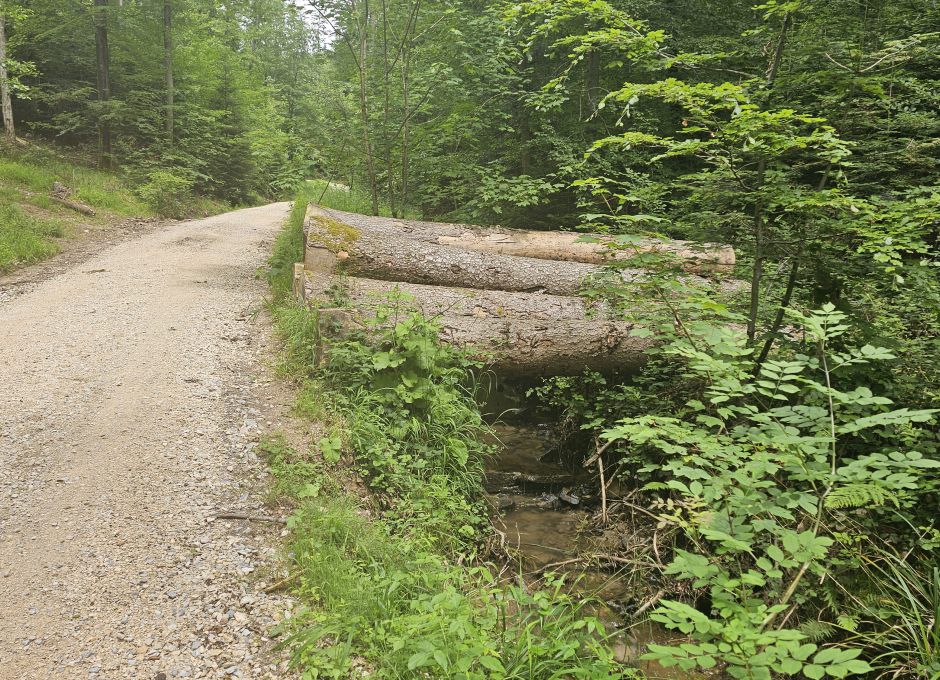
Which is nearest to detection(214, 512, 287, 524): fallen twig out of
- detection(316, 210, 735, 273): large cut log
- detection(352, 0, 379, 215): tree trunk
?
detection(316, 210, 735, 273): large cut log

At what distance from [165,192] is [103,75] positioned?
4.12m

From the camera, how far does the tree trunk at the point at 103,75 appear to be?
14.9 m

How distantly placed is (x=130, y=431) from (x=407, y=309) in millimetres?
2640

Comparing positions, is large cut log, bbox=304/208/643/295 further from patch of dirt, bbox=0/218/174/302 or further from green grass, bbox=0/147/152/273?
green grass, bbox=0/147/152/273

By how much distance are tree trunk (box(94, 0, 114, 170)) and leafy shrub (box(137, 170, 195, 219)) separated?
5.53ft

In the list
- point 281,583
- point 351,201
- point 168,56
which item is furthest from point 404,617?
point 168,56

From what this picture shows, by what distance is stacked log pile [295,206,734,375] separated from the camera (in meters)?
5.70

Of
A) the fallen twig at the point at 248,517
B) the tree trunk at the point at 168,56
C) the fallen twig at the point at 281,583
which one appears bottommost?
the fallen twig at the point at 281,583

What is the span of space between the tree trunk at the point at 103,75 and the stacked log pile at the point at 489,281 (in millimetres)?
12476

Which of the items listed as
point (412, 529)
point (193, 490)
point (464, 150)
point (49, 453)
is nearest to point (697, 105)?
point (412, 529)

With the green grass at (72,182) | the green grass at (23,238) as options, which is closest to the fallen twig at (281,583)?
the green grass at (23,238)

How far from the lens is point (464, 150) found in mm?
10727

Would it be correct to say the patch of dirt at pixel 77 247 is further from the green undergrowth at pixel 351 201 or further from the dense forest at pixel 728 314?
the green undergrowth at pixel 351 201

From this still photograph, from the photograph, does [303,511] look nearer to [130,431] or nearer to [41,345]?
[130,431]
